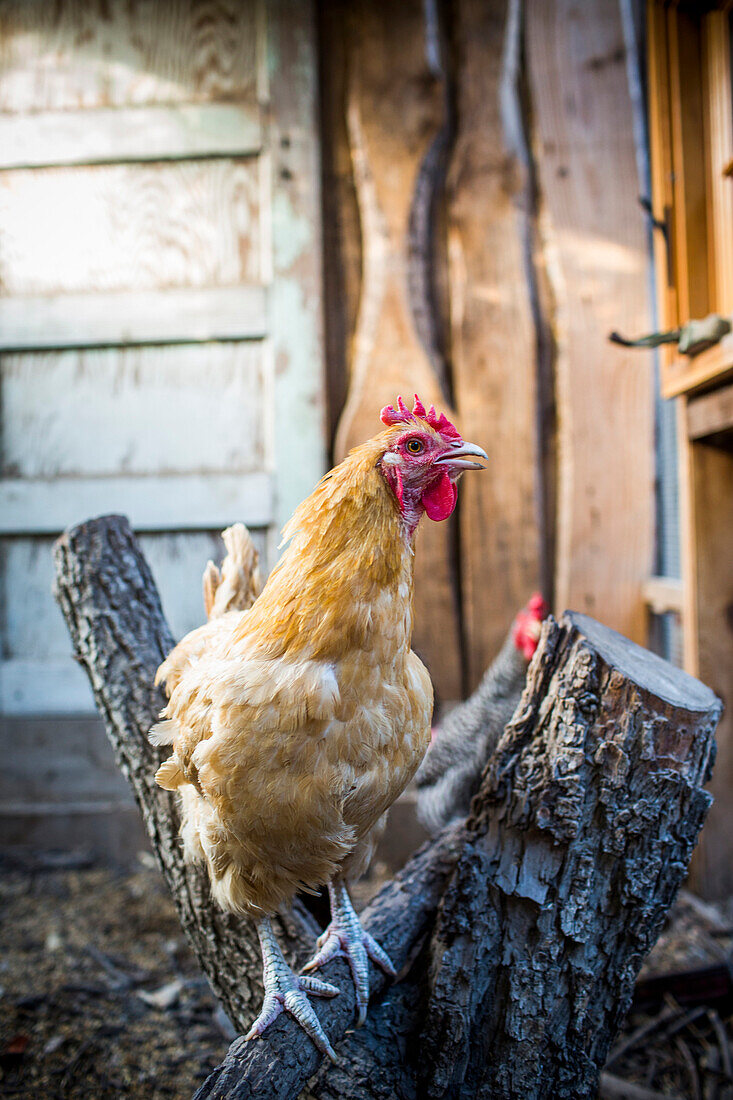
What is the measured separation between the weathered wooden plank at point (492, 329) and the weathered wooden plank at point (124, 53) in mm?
1005

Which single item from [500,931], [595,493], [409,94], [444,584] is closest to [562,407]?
[595,493]

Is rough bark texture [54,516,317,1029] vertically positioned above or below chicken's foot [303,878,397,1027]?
above

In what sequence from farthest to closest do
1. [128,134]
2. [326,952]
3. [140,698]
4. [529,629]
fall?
1. [128,134]
2. [529,629]
3. [140,698]
4. [326,952]

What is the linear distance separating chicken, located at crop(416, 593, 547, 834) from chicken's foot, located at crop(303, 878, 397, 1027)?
1.00m

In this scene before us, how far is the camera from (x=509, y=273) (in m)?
2.93

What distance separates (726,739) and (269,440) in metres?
2.14

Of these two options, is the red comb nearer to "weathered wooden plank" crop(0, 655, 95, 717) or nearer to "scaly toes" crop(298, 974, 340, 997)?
"scaly toes" crop(298, 974, 340, 997)

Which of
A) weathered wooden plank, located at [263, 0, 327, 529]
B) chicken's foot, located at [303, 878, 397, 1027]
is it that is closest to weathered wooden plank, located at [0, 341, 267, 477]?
weathered wooden plank, located at [263, 0, 327, 529]

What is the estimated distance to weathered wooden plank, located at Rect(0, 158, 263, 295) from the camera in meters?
3.03

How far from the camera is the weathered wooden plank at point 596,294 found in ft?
9.48

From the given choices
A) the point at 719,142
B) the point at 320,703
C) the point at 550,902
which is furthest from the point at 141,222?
the point at 550,902

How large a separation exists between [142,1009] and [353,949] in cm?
113

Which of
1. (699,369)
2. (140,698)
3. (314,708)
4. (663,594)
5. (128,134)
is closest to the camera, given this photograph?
(314,708)

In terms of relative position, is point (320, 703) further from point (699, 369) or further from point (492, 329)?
point (492, 329)
